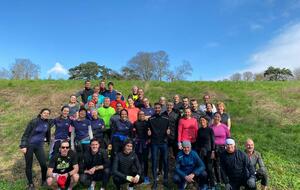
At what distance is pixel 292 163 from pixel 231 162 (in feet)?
13.0

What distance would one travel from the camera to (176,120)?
31.9 ft

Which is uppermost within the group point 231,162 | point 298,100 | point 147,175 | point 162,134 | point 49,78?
point 49,78

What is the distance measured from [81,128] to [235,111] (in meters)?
8.52

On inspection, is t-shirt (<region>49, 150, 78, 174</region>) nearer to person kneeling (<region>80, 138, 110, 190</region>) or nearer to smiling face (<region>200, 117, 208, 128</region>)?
person kneeling (<region>80, 138, 110, 190</region>)

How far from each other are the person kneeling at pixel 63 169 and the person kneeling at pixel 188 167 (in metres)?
2.82

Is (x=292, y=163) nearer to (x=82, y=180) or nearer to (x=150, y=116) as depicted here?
(x=150, y=116)

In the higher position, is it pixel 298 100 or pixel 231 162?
pixel 298 100

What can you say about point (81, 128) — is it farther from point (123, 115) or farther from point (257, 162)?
point (257, 162)

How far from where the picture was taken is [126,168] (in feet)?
28.9

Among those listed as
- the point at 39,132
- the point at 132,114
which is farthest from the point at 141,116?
the point at 39,132

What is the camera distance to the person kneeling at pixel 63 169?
8.46 metres

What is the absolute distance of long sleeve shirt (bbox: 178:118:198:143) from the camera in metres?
9.30

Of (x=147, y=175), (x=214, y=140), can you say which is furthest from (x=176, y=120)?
(x=147, y=175)

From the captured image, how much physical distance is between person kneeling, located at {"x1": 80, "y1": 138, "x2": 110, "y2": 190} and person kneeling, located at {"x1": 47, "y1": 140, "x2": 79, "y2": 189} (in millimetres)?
330
